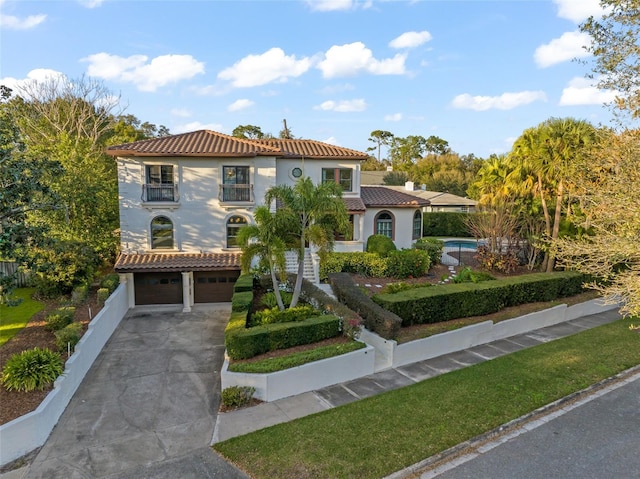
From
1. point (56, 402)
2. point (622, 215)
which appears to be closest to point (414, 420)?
point (622, 215)

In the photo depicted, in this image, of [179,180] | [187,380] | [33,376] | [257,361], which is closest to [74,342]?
[33,376]

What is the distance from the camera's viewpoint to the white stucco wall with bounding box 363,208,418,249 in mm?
24328

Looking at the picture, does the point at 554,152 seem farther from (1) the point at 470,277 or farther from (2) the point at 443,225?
(2) the point at 443,225

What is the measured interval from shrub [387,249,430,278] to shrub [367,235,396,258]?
71 centimetres

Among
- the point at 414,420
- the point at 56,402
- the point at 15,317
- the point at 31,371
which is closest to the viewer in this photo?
the point at 414,420

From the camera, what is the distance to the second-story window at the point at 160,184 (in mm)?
19891

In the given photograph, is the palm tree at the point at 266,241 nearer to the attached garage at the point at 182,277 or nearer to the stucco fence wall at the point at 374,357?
the stucco fence wall at the point at 374,357

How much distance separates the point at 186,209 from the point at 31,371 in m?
11.6

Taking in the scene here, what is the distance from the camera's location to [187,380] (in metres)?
11.9

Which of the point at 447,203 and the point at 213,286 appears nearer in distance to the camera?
the point at 213,286

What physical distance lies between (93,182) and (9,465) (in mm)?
16119

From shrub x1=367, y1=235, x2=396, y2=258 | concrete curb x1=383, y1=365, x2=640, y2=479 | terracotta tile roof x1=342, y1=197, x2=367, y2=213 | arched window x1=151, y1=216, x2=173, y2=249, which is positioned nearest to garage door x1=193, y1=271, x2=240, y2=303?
arched window x1=151, y1=216, x2=173, y2=249

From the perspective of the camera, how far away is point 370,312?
13.7m

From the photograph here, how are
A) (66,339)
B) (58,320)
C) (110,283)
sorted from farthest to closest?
(110,283), (58,320), (66,339)
